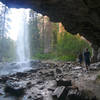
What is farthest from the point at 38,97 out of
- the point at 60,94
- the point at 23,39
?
the point at 23,39

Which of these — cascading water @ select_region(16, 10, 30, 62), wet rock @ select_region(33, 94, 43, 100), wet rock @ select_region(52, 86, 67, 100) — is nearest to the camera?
wet rock @ select_region(52, 86, 67, 100)

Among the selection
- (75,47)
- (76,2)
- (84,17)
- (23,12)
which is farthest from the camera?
(23,12)

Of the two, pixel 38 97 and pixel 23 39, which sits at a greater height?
pixel 23 39

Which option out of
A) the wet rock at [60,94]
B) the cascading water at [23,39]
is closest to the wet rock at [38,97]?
the wet rock at [60,94]

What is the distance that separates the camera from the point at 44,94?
6465 millimetres

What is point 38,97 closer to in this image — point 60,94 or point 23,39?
point 60,94

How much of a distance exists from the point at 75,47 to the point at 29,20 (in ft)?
76.9

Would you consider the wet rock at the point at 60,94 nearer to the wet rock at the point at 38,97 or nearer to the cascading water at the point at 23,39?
the wet rock at the point at 38,97

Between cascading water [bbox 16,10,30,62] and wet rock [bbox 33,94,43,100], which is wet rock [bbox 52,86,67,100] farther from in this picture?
cascading water [bbox 16,10,30,62]

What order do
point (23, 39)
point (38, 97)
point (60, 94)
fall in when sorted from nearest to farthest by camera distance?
point (60, 94) < point (38, 97) < point (23, 39)

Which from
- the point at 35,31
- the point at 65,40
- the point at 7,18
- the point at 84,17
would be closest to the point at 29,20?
the point at 35,31

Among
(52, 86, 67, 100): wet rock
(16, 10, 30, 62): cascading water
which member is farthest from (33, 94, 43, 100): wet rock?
(16, 10, 30, 62): cascading water

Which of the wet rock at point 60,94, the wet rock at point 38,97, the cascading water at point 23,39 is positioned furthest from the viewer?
the cascading water at point 23,39

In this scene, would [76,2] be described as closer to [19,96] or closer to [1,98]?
[19,96]
